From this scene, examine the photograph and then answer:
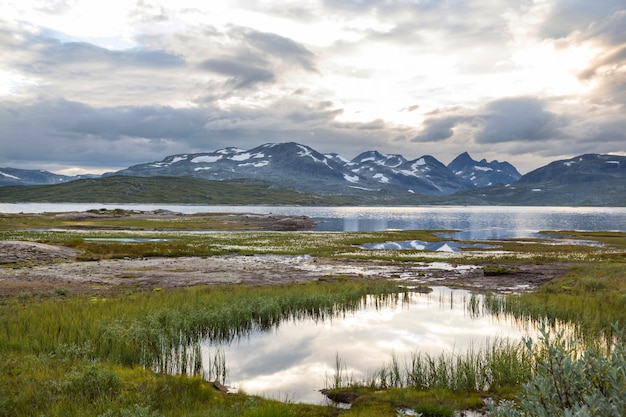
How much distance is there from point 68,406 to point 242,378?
6.19 meters

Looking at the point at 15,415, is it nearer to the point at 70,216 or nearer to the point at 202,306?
the point at 202,306

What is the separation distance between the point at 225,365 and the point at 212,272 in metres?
25.6

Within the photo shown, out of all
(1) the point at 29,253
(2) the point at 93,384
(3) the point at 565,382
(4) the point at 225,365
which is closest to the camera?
(3) the point at 565,382

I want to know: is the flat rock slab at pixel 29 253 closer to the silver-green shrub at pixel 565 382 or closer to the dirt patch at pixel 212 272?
the dirt patch at pixel 212 272

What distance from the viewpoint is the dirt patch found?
1302 inches

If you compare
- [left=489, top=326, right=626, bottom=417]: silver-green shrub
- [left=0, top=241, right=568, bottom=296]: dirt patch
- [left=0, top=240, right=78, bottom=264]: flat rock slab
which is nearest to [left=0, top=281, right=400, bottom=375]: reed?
[left=0, top=241, right=568, bottom=296]: dirt patch

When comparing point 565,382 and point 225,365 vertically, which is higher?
point 565,382

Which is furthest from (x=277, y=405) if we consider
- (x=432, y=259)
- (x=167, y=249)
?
(x=167, y=249)

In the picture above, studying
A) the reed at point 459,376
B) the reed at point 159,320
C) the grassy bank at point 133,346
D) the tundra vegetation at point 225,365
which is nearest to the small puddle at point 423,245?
the tundra vegetation at point 225,365

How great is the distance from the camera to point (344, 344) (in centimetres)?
1908

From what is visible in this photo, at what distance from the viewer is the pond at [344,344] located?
1496 centimetres

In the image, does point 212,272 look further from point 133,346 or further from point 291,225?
point 291,225

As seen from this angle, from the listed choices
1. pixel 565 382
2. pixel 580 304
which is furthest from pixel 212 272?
pixel 565 382

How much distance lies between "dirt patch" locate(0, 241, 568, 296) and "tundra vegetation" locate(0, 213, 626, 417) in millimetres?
4920
